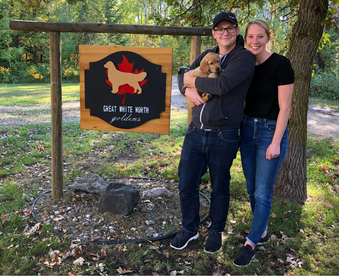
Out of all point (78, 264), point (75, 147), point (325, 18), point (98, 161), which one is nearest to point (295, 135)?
point (325, 18)

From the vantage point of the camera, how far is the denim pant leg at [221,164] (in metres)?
2.55

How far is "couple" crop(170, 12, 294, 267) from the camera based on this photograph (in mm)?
2387

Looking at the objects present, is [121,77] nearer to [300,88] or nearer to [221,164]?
[221,164]

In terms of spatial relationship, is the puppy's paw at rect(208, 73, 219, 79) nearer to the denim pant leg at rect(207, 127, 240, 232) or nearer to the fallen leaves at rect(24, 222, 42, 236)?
the denim pant leg at rect(207, 127, 240, 232)

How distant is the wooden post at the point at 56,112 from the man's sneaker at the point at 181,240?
1867mm

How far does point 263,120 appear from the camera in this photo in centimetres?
252

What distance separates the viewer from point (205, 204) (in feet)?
13.1

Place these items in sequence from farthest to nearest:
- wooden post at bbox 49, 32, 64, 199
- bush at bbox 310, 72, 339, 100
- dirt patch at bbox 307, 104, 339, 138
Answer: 1. bush at bbox 310, 72, 339, 100
2. dirt patch at bbox 307, 104, 339, 138
3. wooden post at bbox 49, 32, 64, 199

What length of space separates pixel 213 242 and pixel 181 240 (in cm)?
35

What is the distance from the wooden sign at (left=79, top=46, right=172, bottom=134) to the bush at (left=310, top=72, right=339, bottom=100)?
1513 cm

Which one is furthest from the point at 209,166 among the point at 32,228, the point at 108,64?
the point at 32,228

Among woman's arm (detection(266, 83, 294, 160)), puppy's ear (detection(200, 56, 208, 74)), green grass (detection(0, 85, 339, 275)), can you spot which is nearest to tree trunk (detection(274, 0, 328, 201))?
green grass (detection(0, 85, 339, 275))

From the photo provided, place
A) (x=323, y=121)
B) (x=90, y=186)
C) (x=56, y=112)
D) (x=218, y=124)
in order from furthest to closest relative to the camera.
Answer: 1. (x=323, y=121)
2. (x=90, y=186)
3. (x=56, y=112)
4. (x=218, y=124)

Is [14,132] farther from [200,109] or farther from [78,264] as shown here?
[200,109]
